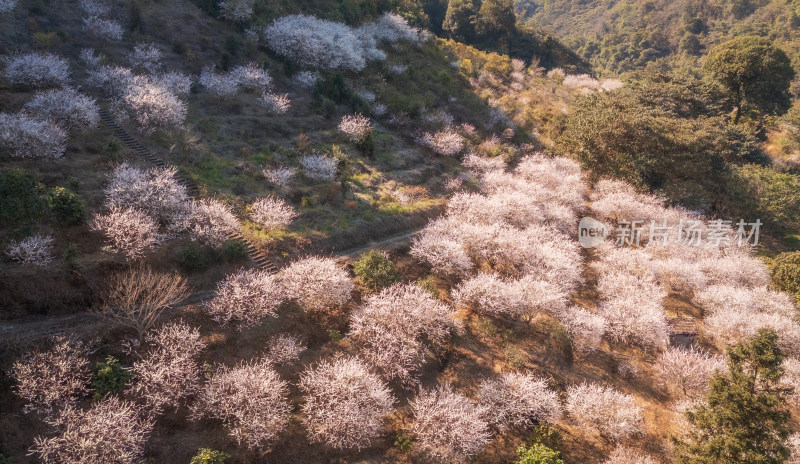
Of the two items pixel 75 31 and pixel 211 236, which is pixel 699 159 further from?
pixel 75 31

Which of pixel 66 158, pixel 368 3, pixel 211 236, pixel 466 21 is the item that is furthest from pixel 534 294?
pixel 466 21

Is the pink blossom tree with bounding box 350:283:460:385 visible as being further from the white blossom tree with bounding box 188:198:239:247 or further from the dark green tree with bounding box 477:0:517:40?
the dark green tree with bounding box 477:0:517:40

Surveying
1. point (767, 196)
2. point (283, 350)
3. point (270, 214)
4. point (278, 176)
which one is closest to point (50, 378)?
point (283, 350)

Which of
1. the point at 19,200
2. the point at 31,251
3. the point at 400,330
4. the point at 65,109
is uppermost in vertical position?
the point at 65,109

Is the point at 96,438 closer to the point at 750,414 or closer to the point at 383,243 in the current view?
the point at 383,243

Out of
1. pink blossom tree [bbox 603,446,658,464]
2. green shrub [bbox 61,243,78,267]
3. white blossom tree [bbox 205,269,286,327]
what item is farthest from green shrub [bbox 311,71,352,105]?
pink blossom tree [bbox 603,446,658,464]

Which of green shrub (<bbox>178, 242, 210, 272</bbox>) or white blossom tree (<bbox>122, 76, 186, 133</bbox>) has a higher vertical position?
white blossom tree (<bbox>122, 76, 186, 133</bbox>)

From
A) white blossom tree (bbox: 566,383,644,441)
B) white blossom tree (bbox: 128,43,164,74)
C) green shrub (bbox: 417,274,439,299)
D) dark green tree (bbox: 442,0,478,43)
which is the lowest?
white blossom tree (bbox: 566,383,644,441)
